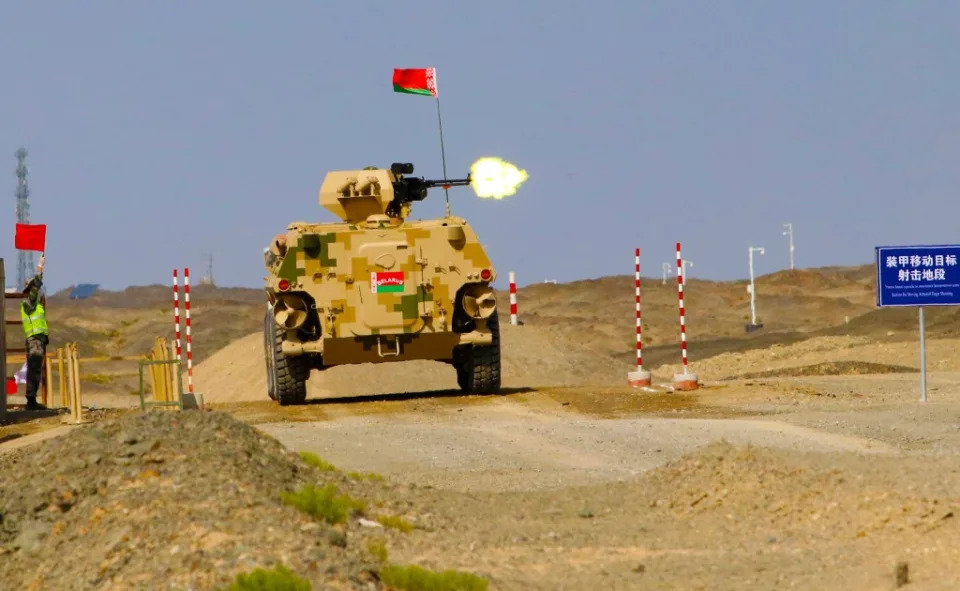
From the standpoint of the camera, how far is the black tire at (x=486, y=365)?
914 inches

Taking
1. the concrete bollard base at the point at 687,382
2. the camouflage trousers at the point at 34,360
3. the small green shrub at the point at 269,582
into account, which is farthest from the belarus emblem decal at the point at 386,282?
the small green shrub at the point at 269,582

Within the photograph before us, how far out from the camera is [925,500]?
409 inches

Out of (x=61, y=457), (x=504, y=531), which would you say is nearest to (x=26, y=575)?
(x=61, y=457)

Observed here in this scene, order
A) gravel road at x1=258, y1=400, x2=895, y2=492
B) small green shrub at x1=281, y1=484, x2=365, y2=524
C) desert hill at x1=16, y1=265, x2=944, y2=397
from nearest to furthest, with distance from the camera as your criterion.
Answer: small green shrub at x1=281, y1=484, x2=365, y2=524 → gravel road at x1=258, y1=400, x2=895, y2=492 → desert hill at x1=16, y1=265, x2=944, y2=397

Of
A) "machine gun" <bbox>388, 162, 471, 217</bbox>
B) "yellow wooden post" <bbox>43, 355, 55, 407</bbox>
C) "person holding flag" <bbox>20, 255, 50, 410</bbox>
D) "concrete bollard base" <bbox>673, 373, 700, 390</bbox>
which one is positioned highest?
"machine gun" <bbox>388, 162, 471, 217</bbox>

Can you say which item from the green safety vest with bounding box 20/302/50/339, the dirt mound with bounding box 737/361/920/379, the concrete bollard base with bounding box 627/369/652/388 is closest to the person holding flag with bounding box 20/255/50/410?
the green safety vest with bounding box 20/302/50/339

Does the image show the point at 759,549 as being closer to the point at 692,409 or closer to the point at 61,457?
the point at 61,457

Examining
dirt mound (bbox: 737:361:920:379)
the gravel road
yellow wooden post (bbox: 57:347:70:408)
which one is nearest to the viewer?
the gravel road

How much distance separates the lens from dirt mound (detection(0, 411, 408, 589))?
896 cm

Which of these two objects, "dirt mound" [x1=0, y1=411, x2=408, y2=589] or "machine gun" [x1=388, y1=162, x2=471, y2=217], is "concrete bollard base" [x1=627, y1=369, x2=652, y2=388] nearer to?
"machine gun" [x1=388, y1=162, x2=471, y2=217]

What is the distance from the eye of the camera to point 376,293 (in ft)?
73.5

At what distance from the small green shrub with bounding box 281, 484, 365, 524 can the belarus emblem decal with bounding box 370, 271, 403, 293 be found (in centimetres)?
1182

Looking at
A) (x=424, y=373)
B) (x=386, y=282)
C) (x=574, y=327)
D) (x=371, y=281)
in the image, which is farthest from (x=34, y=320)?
(x=574, y=327)

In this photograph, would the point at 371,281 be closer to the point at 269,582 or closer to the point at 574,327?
the point at 269,582
